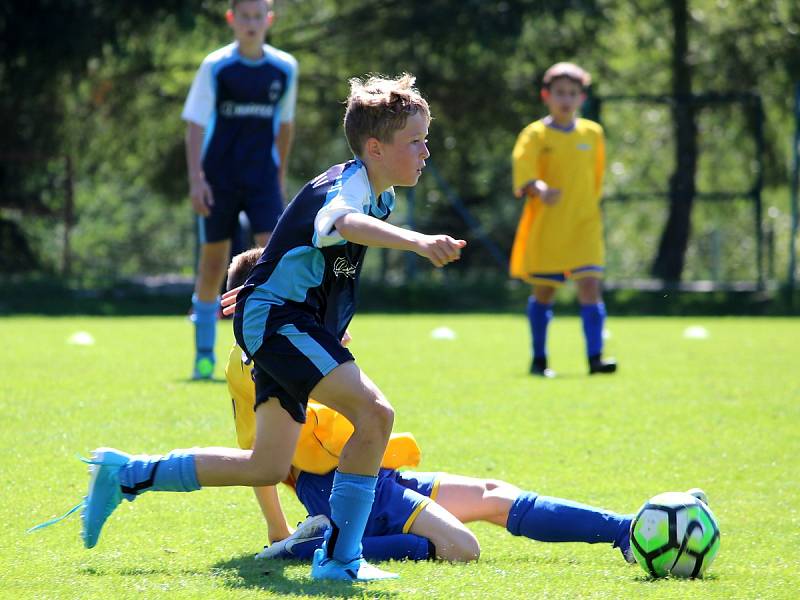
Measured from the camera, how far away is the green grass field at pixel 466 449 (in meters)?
3.87

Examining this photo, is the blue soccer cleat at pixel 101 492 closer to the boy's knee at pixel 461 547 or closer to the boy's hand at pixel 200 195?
the boy's knee at pixel 461 547

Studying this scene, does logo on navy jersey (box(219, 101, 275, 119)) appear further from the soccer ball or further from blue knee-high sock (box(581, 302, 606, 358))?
the soccer ball

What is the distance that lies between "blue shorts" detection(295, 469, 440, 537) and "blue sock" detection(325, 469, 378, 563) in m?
0.35

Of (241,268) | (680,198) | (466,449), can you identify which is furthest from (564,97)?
(680,198)

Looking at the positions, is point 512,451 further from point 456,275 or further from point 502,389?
point 456,275

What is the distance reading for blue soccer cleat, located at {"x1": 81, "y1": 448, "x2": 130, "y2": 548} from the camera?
4.09 metres

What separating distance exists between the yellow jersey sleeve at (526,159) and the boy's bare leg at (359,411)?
225 inches

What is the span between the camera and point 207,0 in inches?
661

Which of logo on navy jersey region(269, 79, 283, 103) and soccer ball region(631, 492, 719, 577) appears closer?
soccer ball region(631, 492, 719, 577)

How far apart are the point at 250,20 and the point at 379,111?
4529mm

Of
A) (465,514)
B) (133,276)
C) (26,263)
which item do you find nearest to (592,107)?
(133,276)

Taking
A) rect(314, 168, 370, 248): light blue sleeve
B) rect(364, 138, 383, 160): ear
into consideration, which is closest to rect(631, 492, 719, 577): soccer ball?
rect(314, 168, 370, 248): light blue sleeve

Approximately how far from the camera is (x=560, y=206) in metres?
9.76

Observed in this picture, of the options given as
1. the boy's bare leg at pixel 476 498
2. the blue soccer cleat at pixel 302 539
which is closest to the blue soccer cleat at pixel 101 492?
the blue soccer cleat at pixel 302 539
